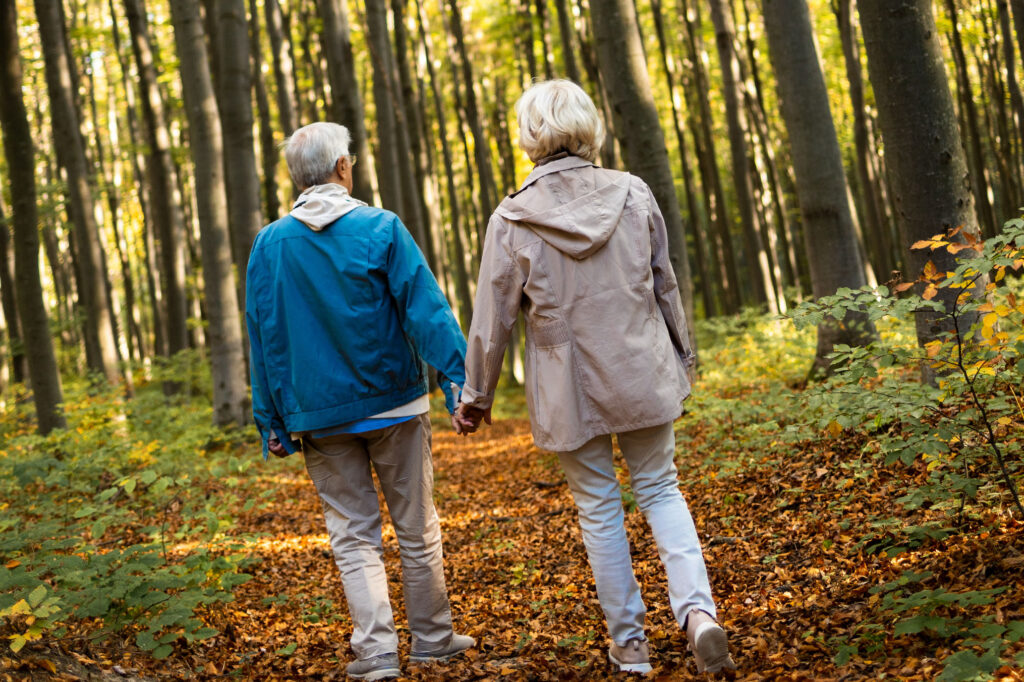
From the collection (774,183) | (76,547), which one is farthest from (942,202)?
(774,183)

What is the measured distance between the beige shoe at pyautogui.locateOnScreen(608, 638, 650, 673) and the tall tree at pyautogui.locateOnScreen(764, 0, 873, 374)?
5.14m

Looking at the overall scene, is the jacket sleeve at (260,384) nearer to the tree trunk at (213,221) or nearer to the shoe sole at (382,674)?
the shoe sole at (382,674)

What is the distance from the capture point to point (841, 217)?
774cm

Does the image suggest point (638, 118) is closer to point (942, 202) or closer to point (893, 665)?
point (942, 202)

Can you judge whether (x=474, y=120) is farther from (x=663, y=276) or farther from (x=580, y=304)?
(x=580, y=304)

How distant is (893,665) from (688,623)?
683mm

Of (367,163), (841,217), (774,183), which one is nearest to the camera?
(841,217)

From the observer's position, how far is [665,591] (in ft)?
14.1

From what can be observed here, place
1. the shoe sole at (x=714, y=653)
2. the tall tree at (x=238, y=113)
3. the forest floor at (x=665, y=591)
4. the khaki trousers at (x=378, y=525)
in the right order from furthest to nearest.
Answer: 1. the tall tree at (x=238, y=113)
2. the khaki trousers at (x=378, y=525)
3. the forest floor at (x=665, y=591)
4. the shoe sole at (x=714, y=653)

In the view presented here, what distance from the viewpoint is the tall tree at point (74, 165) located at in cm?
1228

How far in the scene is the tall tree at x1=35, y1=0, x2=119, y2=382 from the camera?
484 inches

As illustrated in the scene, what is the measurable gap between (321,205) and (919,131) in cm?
346

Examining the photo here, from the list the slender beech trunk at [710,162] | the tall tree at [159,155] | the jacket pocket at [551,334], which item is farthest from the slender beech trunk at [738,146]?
the jacket pocket at [551,334]

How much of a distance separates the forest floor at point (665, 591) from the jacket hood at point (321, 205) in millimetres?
1947
